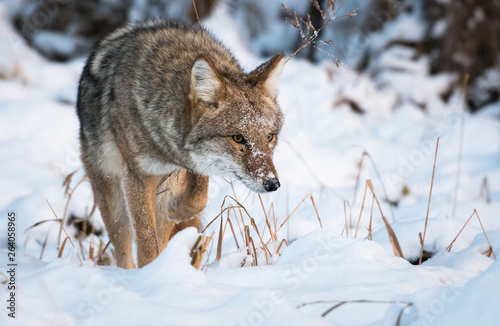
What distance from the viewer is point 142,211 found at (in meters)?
3.82

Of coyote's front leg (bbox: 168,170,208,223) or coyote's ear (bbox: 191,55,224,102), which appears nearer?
coyote's ear (bbox: 191,55,224,102)

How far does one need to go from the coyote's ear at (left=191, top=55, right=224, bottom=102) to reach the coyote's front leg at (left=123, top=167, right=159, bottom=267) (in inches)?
31.8

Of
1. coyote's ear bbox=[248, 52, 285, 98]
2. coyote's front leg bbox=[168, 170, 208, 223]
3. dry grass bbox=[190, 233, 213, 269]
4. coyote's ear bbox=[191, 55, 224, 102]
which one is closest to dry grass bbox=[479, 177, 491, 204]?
coyote's ear bbox=[248, 52, 285, 98]

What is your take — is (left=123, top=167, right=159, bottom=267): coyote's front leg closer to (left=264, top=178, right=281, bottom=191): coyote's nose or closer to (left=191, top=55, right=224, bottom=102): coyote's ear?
(left=191, top=55, right=224, bottom=102): coyote's ear

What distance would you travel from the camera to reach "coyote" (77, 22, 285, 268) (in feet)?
11.1

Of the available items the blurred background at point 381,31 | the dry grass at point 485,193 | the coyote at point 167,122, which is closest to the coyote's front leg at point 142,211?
the coyote at point 167,122

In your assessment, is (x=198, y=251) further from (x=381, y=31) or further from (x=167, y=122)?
(x=381, y=31)

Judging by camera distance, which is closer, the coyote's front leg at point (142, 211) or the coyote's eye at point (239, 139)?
the coyote's eye at point (239, 139)

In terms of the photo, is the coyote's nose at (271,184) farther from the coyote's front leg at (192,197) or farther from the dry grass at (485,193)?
the dry grass at (485,193)

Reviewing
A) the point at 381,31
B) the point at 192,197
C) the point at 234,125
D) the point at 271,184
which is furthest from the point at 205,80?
the point at 381,31

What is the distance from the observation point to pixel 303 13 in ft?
37.3

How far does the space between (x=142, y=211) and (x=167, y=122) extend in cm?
74

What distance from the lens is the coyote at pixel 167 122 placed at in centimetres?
339

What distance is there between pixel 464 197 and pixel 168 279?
5.36 m
